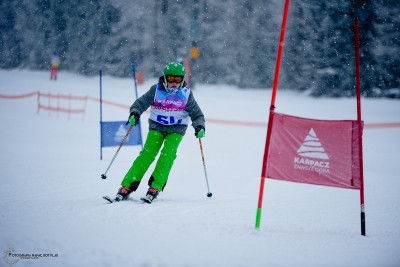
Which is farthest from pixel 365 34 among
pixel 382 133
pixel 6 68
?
pixel 6 68

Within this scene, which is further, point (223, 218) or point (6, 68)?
point (6, 68)

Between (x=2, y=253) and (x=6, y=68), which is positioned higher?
(x=6, y=68)

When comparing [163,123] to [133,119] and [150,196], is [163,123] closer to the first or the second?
[133,119]

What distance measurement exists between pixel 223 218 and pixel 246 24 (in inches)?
955

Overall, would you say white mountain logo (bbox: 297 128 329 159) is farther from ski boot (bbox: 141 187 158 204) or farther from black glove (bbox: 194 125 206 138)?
ski boot (bbox: 141 187 158 204)

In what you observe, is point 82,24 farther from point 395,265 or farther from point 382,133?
point 395,265

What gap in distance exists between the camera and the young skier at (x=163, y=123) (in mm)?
5004

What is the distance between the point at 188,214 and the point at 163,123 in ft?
4.56

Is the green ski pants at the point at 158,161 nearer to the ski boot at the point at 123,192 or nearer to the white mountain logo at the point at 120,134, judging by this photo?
the ski boot at the point at 123,192

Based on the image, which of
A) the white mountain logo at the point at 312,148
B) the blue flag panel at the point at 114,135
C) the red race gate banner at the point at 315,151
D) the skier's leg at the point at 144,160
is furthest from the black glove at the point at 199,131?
the blue flag panel at the point at 114,135

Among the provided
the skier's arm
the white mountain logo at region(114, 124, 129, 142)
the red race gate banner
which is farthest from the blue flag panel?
the red race gate banner

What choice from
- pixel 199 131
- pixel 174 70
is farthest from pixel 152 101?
pixel 199 131

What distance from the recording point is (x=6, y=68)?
39.6 m

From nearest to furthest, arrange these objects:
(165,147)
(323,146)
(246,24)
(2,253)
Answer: (2,253), (323,146), (165,147), (246,24)
